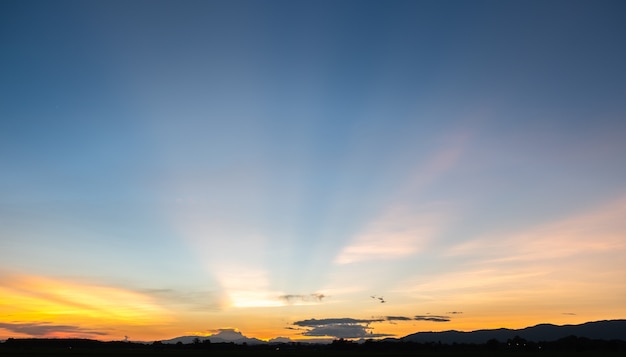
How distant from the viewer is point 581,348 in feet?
593

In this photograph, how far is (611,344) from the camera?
7402 inches

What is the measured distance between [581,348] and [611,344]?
53.9ft
